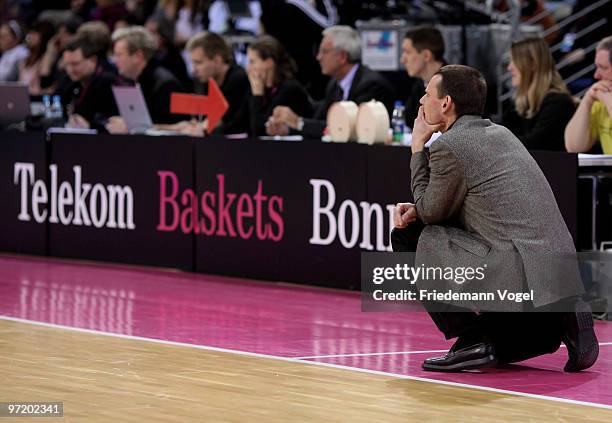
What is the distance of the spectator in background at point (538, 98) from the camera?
30.0 ft

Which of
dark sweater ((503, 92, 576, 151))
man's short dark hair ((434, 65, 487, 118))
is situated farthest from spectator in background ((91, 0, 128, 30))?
man's short dark hair ((434, 65, 487, 118))

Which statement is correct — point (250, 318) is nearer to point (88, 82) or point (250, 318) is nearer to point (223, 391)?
point (223, 391)

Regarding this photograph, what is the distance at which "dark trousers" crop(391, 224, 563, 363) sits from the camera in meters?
6.40

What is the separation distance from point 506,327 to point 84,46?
22.3 feet

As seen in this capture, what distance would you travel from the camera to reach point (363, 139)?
9422mm

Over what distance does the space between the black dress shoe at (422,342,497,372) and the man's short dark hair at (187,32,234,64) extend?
5.50 meters

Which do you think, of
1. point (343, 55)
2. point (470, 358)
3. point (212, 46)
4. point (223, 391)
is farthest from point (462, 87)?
point (212, 46)

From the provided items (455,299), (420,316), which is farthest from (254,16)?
(455,299)

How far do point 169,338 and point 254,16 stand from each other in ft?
27.9

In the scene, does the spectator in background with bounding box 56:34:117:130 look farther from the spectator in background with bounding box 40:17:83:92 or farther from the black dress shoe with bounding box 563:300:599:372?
the black dress shoe with bounding box 563:300:599:372

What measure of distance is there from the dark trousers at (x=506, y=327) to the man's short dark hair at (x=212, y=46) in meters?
5.21

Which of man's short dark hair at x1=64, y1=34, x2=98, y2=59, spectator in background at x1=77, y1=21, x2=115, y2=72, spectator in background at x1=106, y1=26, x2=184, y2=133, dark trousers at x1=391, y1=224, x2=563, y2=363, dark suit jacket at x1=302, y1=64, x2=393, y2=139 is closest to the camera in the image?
dark trousers at x1=391, y1=224, x2=563, y2=363

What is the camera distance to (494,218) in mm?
Result: 6348

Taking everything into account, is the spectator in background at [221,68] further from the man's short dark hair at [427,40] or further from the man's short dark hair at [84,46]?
the man's short dark hair at [427,40]
